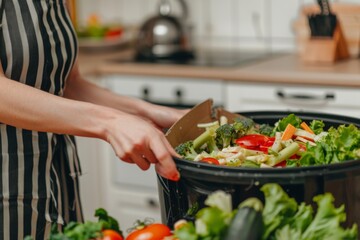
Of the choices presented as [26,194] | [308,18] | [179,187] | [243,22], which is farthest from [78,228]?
[243,22]

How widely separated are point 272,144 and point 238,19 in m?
2.15

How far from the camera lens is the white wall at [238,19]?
3.29 meters

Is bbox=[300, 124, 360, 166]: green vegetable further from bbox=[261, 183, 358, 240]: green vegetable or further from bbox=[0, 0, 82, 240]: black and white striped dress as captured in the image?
bbox=[0, 0, 82, 240]: black and white striped dress

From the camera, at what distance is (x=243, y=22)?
3393 mm

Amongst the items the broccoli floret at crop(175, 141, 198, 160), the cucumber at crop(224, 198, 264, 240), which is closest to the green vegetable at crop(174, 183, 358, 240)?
the cucumber at crop(224, 198, 264, 240)

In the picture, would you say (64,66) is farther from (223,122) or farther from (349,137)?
(349,137)

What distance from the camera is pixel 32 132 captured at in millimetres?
1566

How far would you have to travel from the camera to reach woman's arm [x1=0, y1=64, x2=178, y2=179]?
1.13m

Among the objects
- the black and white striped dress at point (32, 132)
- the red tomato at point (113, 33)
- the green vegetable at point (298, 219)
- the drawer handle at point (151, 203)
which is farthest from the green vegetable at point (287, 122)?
the red tomato at point (113, 33)

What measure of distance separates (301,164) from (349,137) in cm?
10

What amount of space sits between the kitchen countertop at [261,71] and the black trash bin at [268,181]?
1490 millimetres

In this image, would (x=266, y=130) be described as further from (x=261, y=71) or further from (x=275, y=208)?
(x=261, y=71)

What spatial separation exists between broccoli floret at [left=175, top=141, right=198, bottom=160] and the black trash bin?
0.10 m

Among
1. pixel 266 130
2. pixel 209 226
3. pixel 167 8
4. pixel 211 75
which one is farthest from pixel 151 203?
pixel 209 226
